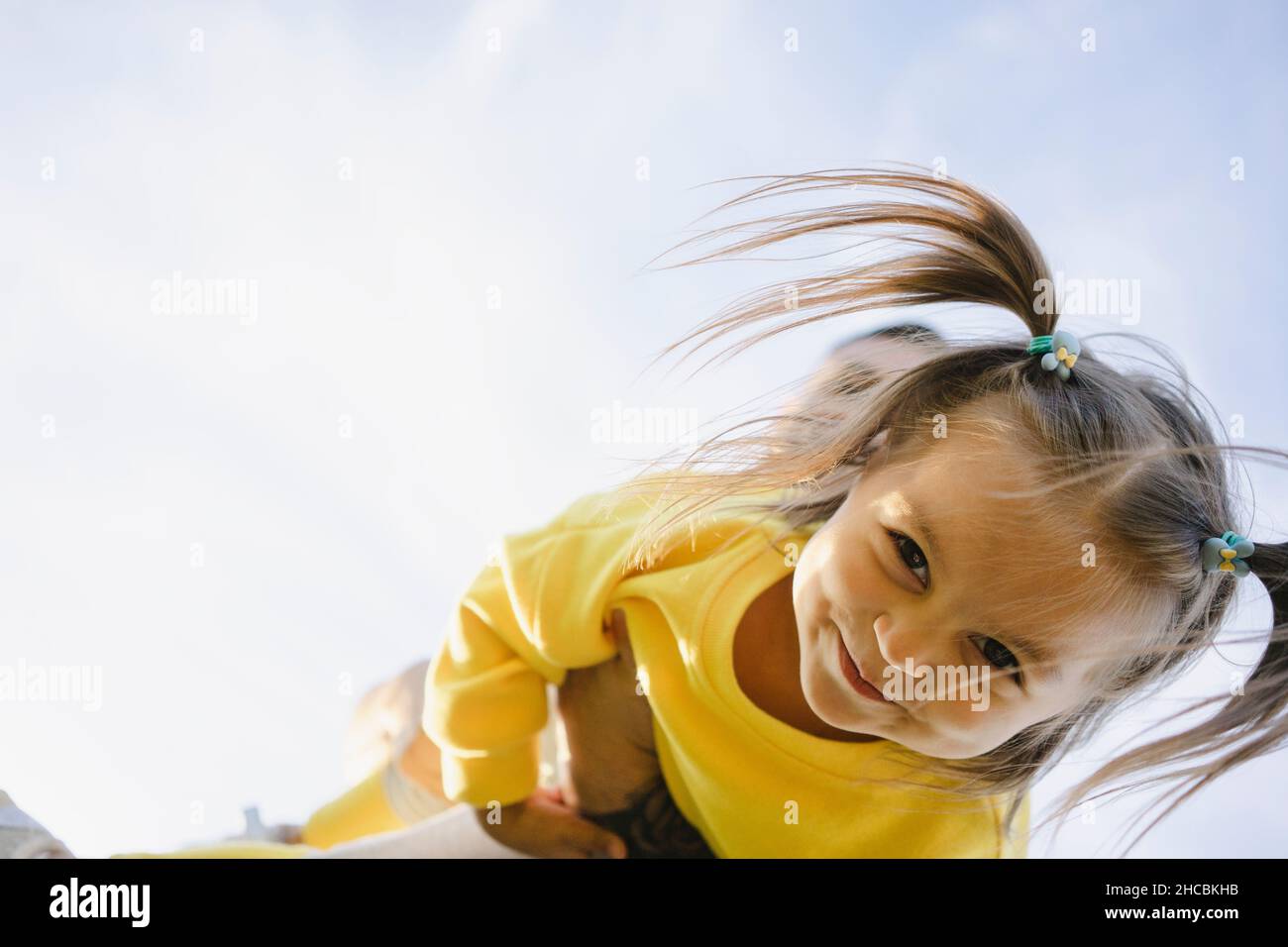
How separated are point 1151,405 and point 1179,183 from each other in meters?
0.29

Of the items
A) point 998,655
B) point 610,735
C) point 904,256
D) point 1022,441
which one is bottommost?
point 610,735

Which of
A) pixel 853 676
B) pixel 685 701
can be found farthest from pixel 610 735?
pixel 853 676

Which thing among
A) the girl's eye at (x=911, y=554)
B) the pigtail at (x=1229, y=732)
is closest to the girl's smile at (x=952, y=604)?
the girl's eye at (x=911, y=554)

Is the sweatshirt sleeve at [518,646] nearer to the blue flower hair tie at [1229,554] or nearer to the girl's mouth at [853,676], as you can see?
the girl's mouth at [853,676]

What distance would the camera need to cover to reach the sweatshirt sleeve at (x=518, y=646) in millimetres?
858

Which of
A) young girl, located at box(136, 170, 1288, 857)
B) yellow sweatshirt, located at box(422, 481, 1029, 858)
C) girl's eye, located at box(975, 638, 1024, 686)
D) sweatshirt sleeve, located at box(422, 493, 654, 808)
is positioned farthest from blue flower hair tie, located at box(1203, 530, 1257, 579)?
sweatshirt sleeve, located at box(422, 493, 654, 808)

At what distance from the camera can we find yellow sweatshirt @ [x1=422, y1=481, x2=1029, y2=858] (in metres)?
0.83

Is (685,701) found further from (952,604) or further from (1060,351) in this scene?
(1060,351)

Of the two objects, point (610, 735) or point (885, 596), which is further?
point (610, 735)

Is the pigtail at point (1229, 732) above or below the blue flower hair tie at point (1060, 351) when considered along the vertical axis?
below

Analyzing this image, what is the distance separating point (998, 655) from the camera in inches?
28.0

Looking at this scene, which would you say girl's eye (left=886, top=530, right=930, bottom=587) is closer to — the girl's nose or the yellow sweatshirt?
the girl's nose

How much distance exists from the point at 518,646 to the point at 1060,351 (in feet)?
1.66
